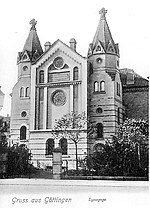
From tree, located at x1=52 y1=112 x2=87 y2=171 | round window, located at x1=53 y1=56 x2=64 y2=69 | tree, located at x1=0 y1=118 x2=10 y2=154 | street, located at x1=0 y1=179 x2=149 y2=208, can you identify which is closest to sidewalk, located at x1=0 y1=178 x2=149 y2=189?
street, located at x1=0 y1=179 x2=149 y2=208

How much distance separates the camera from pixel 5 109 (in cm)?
156

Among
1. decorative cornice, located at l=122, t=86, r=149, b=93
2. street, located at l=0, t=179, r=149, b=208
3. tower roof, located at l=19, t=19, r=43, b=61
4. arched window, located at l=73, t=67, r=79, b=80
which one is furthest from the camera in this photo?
arched window, located at l=73, t=67, r=79, b=80

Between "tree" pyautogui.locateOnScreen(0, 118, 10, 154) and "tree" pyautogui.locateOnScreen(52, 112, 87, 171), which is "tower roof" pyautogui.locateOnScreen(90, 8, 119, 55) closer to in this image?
"tree" pyautogui.locateOnScreen(52, 112, 87, 171)

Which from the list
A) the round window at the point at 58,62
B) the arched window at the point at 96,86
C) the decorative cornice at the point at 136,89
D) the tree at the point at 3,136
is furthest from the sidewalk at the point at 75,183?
the round window at the point at 58,62

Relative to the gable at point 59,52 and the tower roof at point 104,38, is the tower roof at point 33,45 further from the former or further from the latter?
the tower roof at point 104,38

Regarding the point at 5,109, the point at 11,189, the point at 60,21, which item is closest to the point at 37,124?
the point at 5,109

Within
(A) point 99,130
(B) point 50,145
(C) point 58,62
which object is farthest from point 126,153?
(C) point 58,62

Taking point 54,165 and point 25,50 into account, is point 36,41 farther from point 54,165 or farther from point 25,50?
point 54,165

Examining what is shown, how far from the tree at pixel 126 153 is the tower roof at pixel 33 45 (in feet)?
1.73

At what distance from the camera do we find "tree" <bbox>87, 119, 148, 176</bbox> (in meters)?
1.34

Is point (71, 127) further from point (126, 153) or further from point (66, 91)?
point (126, 153)

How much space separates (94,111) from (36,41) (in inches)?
16.1

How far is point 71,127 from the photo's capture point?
1595mm

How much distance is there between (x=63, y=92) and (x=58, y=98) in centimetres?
4
